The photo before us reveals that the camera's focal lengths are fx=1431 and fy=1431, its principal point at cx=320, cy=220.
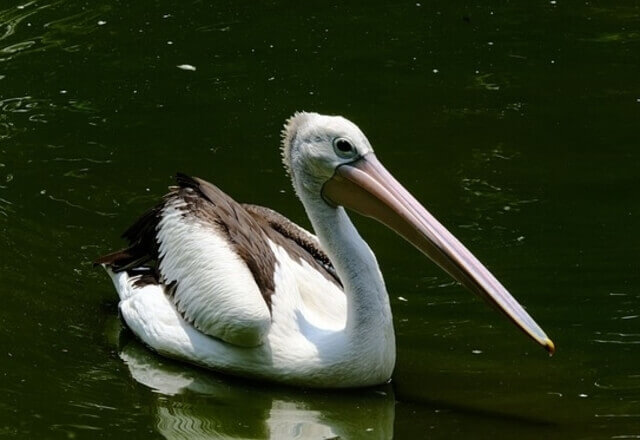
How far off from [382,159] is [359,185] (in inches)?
91.5

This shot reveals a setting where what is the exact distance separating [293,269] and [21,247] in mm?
1555

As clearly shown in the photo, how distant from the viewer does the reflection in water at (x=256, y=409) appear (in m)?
5.25

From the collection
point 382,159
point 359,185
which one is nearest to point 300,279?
point 359,185

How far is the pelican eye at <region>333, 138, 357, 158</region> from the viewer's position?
218 inches

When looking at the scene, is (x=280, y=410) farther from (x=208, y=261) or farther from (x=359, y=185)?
(x=359, y=185)

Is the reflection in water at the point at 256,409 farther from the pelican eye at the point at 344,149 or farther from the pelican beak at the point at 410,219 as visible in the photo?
the pelican eye at the point at 344,149

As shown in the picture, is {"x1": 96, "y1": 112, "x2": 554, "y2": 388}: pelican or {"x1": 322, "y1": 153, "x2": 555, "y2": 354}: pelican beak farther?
{"x1": 96, "y1": 112, "x2": 554, "y2": 388}: pelican

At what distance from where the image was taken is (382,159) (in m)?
7.86

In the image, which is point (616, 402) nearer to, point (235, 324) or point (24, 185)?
point (235, 324)

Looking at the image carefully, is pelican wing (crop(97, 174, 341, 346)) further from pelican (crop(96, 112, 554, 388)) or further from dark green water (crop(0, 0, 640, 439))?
dark green water (crop(0, 0, 640, 439))

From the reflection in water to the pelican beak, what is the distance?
0.59m

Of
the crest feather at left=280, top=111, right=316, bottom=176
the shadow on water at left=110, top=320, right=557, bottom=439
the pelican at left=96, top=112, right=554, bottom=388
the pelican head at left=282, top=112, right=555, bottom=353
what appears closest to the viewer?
the shadow on water at left=110, top=320, right=557, bottom=439

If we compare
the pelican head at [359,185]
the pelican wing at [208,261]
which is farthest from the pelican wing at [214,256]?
the pelican head at [359,185]

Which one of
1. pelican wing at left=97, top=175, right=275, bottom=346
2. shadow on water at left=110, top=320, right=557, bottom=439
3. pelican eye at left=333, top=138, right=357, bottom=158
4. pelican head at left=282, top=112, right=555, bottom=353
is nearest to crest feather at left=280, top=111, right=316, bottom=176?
pelican head at left=282, top=112, right=555, bottom=353
